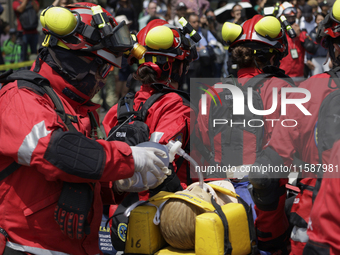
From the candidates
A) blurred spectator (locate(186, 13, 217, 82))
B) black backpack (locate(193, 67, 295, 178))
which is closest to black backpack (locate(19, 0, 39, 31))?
blurred spectator (locate(186, 13, 217, 82))

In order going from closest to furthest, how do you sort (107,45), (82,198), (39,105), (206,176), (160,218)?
1. (39,105)
2. (82,198)
3. (107,45)
4. (160,218)
5. (206,176)

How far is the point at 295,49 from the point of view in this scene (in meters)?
9.56

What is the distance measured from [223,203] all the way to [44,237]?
1.26 m

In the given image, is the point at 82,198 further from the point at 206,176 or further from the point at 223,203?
the point at 206,176

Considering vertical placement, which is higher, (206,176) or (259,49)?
(259,49)

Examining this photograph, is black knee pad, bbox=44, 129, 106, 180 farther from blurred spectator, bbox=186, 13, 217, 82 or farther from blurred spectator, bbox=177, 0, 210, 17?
blurred spectator, bbox=177, 0, 210, 17

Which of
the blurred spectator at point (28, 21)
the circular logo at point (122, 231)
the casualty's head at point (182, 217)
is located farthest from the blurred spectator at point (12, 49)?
the casualty's head at point (182, 217)

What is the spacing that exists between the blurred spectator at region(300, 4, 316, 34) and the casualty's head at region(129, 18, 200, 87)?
287 inches

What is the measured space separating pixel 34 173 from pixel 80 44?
2.64 ft

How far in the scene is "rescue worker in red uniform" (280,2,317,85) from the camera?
31.0 feet

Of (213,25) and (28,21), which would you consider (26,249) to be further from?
(28,21)

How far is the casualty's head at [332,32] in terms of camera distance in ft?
11.0

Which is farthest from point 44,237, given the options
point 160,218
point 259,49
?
point 259,49

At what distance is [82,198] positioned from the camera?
2369mm
